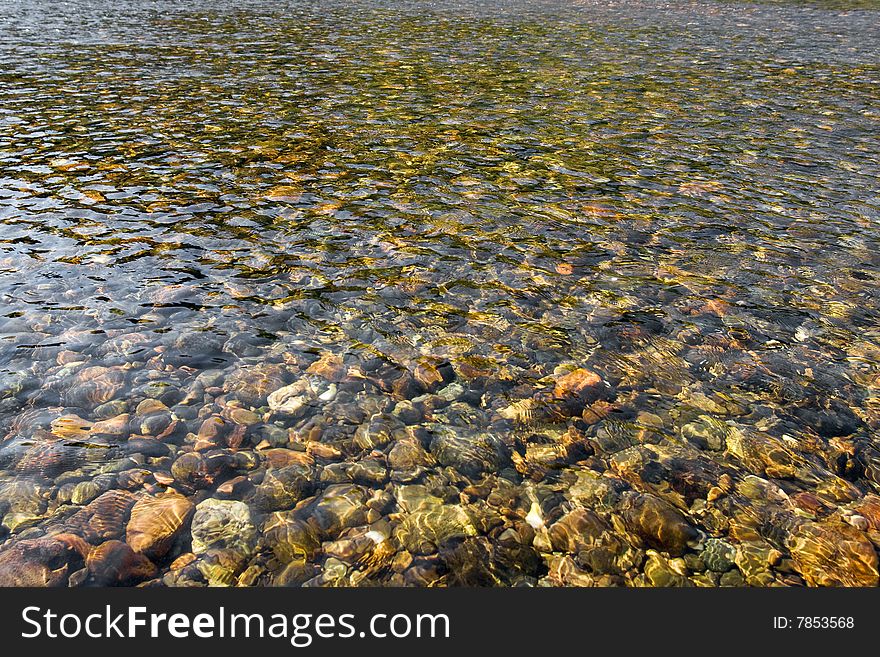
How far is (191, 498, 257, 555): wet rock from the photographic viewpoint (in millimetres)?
5629

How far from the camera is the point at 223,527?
5.80 metres

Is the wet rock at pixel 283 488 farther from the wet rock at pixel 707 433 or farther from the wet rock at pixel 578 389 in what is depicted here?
the wet rock at pixel 707 433

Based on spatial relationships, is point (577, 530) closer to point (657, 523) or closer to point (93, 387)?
point (657, 523)

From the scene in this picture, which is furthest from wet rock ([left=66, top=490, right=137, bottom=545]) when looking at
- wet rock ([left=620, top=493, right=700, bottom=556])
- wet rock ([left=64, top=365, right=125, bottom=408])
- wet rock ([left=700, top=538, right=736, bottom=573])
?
wet rock ([left=700, top=538, right=736, bottom=573])

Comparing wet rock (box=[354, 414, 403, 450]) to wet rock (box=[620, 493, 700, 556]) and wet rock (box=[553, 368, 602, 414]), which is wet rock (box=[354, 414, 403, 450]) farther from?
wet rock (box=[620, 493, 700, 556])

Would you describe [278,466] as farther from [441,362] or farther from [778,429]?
[778,429]

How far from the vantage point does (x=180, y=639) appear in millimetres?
4801

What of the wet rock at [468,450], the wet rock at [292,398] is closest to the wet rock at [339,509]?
the wet rock at [468,450]

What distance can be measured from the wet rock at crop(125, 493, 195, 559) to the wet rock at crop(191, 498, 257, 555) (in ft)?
0.44

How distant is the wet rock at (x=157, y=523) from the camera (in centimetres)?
558

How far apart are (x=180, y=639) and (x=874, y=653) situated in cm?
505

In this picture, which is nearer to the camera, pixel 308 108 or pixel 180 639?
pixel 180 639

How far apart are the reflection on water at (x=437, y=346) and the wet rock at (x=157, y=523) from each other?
0.02 metres

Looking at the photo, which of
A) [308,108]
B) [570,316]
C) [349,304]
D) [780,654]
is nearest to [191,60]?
[308,108]
